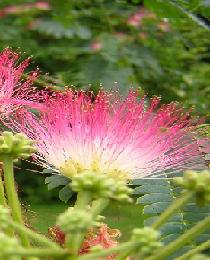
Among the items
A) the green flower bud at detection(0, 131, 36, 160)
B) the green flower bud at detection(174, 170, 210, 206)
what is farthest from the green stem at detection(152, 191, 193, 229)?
the green flower bud at detection(0, 131, 36, 160)

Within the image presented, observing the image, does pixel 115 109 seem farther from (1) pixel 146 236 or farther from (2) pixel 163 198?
(1) pixel 146 236

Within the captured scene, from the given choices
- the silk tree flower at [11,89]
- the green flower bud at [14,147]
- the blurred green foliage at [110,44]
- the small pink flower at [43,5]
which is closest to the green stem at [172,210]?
the green flower bud at [14,147]

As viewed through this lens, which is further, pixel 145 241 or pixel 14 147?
pixel 14 147

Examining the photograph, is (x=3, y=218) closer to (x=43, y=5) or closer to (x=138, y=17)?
(x=43, y=5)

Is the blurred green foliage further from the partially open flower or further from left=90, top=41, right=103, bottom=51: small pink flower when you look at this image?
the partially open flower

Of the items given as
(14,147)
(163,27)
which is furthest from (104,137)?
(163,27)

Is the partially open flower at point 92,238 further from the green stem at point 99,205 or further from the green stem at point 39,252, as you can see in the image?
the green stem at point 39,252
